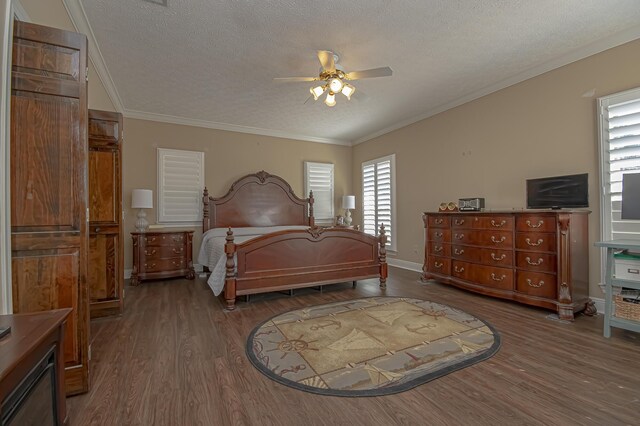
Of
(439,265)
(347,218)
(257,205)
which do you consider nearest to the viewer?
(439,265)

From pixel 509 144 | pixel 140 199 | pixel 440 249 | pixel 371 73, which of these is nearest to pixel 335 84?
pixel 371 73

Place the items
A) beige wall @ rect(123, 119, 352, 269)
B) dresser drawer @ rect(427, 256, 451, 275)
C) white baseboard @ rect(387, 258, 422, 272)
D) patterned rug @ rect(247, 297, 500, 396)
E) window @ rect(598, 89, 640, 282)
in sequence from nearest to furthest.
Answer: patterned rug @ rect(247, 297, 500, 396) < window @ rect(598, 89, 640, 282) < dresser drawer @ rect(427, 256, 451, 275) < beige wall @ rect(123, 119, 352, 269) < white baseboard @ rect(387, 258, 422, 272)

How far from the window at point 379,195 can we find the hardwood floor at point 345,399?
10.2 ft

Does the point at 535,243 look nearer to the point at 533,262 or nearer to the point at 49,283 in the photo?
the point at 533,262

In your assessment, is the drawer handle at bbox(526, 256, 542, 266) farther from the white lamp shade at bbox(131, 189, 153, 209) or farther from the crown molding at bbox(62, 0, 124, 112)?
the white lamp shade at bbox(131, 189, 153, 209)

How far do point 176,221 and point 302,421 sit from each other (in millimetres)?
4536

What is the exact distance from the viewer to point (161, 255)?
15.0 feet

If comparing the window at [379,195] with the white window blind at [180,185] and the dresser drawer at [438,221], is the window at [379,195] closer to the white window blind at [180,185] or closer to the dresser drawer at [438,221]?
the dresser drawer at [438,221]

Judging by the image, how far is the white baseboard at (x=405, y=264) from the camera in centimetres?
521

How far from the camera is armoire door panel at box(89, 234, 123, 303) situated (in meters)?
2.98

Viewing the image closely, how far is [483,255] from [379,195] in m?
2.78

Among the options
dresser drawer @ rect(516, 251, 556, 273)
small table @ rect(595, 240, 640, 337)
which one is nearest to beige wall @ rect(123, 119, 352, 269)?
dresser drawer @ rect(516, 251, 556, 273)

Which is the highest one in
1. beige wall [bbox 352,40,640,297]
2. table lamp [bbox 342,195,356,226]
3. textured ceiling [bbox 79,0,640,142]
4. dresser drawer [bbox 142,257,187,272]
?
textured ceiling [bbox 79,0,640,142]

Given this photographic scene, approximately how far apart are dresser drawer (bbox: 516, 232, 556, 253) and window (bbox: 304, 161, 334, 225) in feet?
13.1
